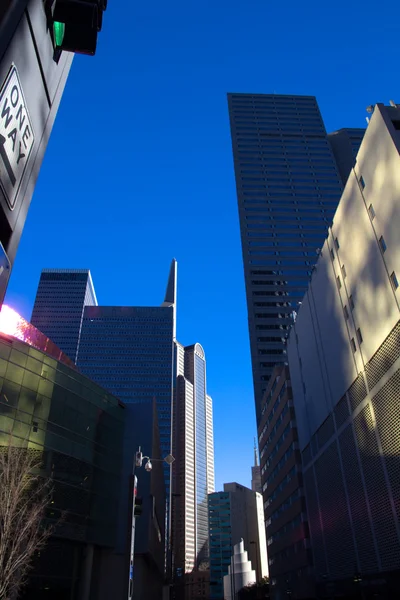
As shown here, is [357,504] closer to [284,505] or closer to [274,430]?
[284,505]

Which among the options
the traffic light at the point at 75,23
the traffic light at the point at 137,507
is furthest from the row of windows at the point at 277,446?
the traffic light at the point at 75,23

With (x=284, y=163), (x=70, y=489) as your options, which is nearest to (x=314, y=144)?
(x=284, y=163)

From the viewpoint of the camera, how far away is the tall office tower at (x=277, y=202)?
11638cm

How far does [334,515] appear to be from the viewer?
46.5 metres

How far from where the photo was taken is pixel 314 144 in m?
158

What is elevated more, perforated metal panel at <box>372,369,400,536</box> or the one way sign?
perforated metal panel at <box>372,369,400,536</box>

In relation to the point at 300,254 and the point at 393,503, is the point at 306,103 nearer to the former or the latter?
the point at 300,254

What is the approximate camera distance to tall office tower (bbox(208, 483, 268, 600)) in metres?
173

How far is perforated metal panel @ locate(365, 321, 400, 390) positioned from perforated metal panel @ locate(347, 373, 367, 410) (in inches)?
51.9

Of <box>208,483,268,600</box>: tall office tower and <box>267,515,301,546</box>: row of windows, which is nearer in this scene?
<box>267,515,301,546</box>: row of windows

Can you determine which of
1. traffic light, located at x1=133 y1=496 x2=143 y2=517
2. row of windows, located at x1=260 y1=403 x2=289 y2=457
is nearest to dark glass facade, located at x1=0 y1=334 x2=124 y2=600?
traffic light, located at x1=133 y1=496 x2=143 y2=517

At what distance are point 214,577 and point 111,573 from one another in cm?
16329

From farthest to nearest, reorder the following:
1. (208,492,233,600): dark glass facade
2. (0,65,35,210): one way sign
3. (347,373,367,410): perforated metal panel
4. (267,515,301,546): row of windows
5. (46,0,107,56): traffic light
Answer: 1. (208,492,233,600): dark glass facade
2. (267,515,301,546): row of windows
3. (347,373,367,410): perforated metal panel
4. (46,0,107,56): traffic light
5. (0,65,35,210): one way sign

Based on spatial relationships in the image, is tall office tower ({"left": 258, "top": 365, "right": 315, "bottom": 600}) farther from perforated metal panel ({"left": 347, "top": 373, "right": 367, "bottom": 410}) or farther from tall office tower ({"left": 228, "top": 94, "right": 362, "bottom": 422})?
perforated metal panel ({"left": 347, "top": 373, "right": 367, "bottom": 410})
